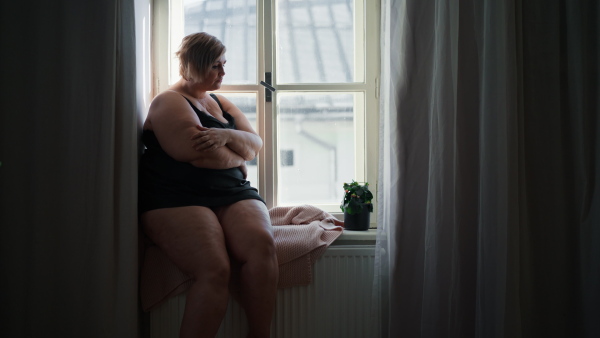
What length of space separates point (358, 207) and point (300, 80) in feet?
2.19

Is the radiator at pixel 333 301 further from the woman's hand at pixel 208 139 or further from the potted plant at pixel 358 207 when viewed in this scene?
the woman's hand at pixel 208 139

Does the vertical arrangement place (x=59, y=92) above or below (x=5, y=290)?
above

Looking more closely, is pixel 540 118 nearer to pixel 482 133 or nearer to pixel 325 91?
pixel 482 133

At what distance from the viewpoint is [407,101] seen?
61.0 inches

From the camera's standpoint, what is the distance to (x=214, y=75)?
174cm

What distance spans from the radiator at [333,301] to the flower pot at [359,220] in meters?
0.17

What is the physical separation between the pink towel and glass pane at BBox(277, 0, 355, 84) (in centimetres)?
72

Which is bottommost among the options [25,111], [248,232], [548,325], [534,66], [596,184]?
[548,325]

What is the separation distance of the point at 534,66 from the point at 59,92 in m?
1.62

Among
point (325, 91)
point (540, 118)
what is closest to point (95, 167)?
point (325, 91)

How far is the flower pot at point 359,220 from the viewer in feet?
6.18

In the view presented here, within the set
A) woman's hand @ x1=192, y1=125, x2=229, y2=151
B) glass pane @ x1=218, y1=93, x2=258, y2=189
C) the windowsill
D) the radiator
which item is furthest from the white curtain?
the windowsill

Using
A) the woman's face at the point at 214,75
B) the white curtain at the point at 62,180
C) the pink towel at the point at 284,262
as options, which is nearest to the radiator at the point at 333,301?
the pink towel at the point at 284,262

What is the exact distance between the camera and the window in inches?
80.7
